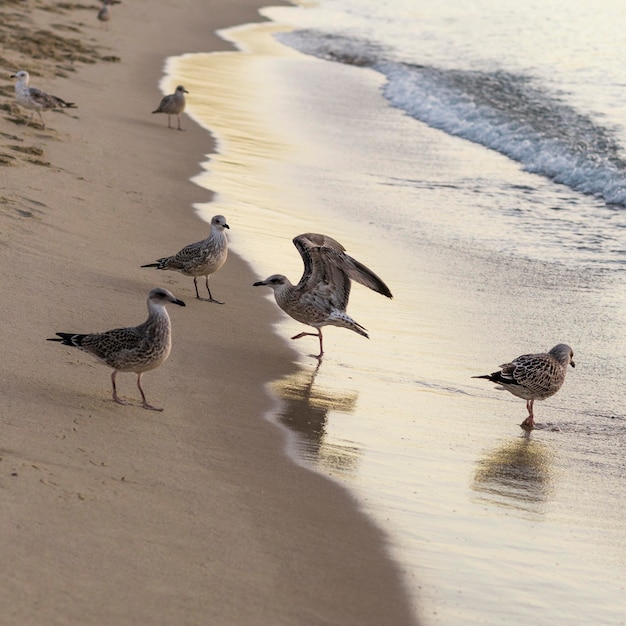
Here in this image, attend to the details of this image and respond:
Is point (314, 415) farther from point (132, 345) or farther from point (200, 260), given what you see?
point (200, 260)

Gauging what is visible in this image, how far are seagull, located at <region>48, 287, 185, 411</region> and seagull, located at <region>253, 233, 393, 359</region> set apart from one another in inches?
84.7

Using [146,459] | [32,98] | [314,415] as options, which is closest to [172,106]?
[32,98]

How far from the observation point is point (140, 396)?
6.81m

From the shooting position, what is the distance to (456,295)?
33.1 ft

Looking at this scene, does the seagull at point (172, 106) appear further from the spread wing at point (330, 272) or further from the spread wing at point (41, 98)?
the spread wing at point (330, 272)

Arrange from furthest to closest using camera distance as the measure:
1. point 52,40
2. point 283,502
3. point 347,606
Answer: point 52,40 < point 283,502 < point 347,606

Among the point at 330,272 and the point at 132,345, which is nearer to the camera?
the point at 132,345

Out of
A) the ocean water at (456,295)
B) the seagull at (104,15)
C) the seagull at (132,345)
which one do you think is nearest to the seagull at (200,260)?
the ocean water at (456,295)

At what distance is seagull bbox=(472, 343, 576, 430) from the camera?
7426mm

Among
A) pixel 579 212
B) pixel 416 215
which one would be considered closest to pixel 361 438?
pixel 416 215

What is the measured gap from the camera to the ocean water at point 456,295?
5637 millimetres

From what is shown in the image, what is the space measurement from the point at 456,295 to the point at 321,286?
1.71 m

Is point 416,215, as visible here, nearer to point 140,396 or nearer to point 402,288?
point 402,288

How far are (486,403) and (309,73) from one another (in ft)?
62.2
